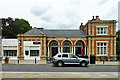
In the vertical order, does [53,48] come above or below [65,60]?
above

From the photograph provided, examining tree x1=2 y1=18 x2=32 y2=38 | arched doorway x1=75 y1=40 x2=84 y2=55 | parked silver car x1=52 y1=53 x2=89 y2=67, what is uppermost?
tree x1=2 y1=18 x2=32 y2=38

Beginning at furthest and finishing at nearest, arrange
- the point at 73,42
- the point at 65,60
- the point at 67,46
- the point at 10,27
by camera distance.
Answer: the point at 10,27 < the point at 67,46 < the point at 73,42 < the point at 65,60

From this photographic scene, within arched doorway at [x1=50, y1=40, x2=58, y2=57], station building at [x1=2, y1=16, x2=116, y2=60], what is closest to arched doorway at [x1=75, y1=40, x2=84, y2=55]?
station building at [x1=2, y1=16, x2=116, y2=60]

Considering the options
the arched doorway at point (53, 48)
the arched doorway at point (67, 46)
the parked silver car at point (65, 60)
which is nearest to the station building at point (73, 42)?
the arched doorway at point (67, 46)

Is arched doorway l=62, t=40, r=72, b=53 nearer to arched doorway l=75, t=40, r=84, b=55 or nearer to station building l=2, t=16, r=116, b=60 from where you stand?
station building l=2, t=16, r=116, b=60

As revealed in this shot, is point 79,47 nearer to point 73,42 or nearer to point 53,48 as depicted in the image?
point 73,42

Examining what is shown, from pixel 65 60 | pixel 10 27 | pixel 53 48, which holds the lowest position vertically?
pixel 65 60

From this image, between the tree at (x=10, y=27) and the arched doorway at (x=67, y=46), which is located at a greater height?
the tree at (x=10, y=27)

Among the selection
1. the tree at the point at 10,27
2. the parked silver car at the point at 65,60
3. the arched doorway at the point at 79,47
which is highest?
the tree at the point at 10,27

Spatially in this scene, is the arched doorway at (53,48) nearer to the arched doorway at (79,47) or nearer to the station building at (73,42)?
the station building at (73,42)

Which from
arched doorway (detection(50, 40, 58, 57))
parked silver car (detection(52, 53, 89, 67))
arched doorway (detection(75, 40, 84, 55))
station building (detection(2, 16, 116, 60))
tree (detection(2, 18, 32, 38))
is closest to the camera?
parked silver car (detection(52, 53, 89, 67))

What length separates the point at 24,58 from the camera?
70.6 ft

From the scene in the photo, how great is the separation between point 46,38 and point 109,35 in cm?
1256

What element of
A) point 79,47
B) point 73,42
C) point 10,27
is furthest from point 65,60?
point 10,27
